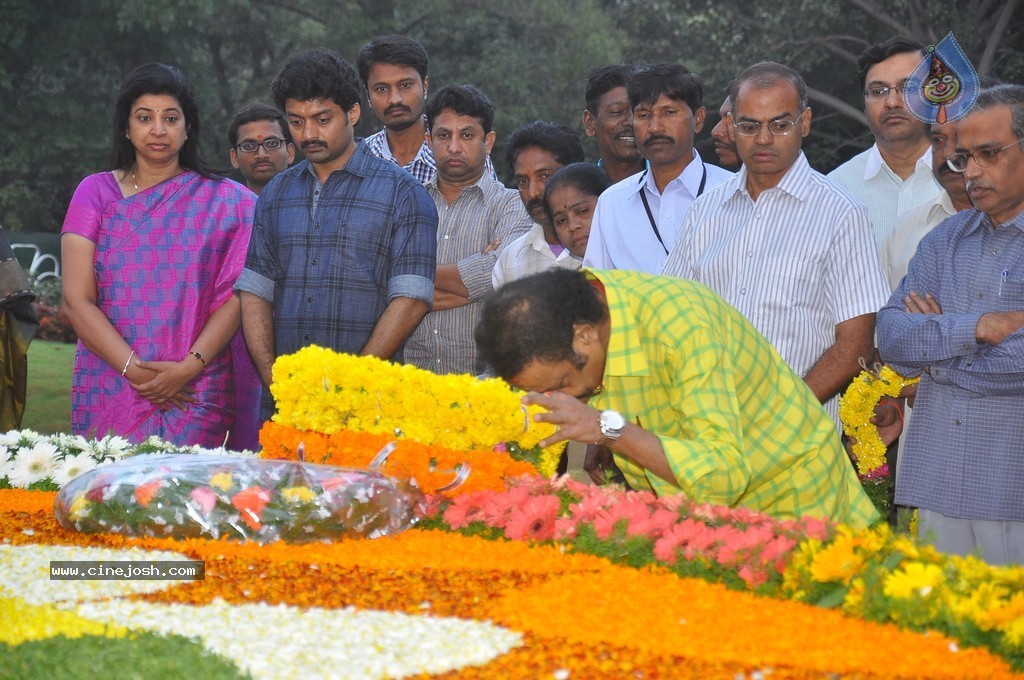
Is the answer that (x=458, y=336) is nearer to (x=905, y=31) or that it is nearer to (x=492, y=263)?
(x=492, y=263)

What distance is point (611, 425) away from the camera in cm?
327

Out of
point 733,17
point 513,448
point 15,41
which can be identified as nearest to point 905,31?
point 733,17

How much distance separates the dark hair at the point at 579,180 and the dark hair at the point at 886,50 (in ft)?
4.64

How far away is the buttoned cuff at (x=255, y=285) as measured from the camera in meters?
5.71

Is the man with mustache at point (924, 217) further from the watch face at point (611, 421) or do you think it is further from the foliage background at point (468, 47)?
the foliage background at point (468, 47)

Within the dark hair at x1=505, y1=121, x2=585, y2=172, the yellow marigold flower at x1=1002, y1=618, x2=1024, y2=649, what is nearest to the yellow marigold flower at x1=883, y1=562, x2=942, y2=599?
the yellow marigold flower at x1=1002, y1=618, x2=1024, y2=649

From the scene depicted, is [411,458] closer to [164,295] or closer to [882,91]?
[164,295]

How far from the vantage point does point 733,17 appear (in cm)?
2331

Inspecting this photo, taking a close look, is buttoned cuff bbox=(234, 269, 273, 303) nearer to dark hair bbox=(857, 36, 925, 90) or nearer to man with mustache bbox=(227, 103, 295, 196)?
man with mustache bbox=(227, 103, 295, 196)

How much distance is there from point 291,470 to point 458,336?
2.79 m

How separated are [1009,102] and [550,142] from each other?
3.04m

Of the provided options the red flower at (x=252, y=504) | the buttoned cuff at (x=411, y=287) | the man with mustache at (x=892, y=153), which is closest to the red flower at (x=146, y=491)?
the red flower at (x=252, y=504)

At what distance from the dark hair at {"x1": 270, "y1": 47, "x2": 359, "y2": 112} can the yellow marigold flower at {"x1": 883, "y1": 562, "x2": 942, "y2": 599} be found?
Answer: 3862 millimetres

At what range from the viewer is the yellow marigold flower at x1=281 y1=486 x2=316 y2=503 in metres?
3.62
